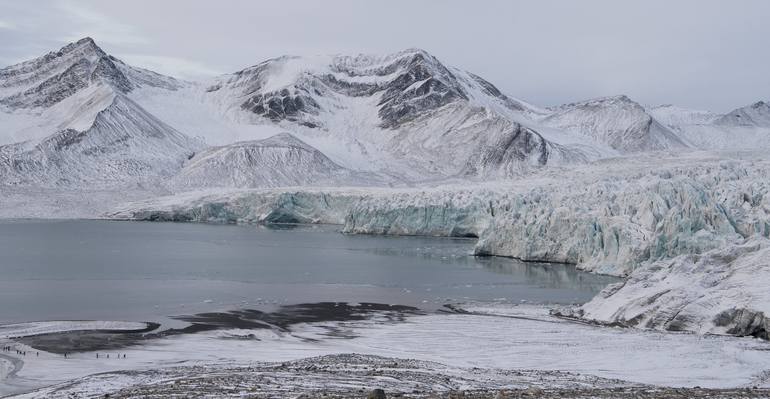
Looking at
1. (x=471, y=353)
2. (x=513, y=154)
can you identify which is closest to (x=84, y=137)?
(x=513, y=154)

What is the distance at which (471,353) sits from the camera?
1147 inches

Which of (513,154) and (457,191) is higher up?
(513,154)

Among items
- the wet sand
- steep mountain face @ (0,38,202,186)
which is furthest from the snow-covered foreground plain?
steep mountain face @ (0,38,202,186)

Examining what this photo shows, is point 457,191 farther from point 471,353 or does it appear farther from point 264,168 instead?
point 264,168

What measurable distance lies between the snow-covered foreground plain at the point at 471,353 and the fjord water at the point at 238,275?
804 centimetres

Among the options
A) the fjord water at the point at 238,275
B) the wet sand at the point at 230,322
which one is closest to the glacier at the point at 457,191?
the fjord water at the point at 238,275

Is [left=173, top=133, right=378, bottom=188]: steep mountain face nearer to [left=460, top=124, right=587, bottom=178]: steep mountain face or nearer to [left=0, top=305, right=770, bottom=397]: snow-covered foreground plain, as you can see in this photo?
[left=460, top=124, right=587, bottom=178]: steep mountain face

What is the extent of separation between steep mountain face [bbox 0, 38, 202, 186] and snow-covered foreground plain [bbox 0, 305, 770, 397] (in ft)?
410

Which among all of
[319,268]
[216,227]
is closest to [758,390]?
[319,268]

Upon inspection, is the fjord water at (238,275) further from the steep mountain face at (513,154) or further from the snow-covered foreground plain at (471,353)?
the steep mountain face at (513,154)

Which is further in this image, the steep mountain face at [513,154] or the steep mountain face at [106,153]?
the steep mountain face at [513,154]

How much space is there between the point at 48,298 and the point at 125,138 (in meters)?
135

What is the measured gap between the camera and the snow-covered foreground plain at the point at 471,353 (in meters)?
23.6

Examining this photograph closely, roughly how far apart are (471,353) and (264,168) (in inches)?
5574
